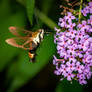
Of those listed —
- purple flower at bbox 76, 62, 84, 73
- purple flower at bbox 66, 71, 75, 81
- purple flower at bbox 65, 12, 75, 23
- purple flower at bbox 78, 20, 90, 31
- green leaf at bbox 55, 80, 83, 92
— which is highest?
purple flower at bbox 65, 12, 75, 23

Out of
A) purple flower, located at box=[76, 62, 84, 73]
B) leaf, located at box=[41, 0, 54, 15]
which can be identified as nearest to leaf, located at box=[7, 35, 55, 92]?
purple flower, located at box=[76, 62, 84, 73]

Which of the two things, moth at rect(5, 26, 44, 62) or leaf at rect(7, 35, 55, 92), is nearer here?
moth at rect(5, 26, 44, 62)

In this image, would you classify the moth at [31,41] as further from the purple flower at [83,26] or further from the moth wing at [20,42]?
the purple flower at [83,26]

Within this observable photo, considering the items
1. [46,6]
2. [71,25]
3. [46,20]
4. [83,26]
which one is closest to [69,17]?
[71,25]

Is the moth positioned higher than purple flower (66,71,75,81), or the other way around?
the moth

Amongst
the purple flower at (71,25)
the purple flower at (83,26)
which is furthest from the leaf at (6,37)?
the purple flower at (83,26)

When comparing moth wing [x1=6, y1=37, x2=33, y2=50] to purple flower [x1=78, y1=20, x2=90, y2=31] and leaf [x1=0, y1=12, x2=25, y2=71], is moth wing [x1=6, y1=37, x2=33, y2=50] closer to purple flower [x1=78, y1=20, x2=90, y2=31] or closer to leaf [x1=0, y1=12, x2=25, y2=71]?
purple flower [x1=78, y1=20, x2=90, y2=31]

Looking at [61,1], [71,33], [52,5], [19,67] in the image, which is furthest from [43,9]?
[71,33]
